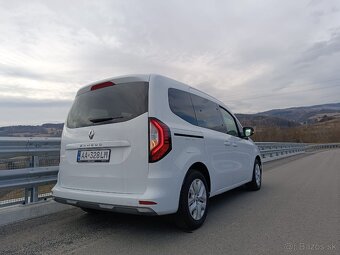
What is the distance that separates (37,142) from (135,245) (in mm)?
2289

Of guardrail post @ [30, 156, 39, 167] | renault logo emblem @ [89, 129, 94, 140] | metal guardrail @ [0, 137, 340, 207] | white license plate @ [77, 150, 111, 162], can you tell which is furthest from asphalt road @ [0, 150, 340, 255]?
renault logo emblem @ [89, 129, 94, 140]

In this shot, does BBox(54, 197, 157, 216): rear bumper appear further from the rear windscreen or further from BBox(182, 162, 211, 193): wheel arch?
the rear windscreen

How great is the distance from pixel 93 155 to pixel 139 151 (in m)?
0.69

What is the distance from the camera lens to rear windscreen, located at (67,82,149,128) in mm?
3709

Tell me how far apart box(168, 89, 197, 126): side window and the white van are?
0.02m

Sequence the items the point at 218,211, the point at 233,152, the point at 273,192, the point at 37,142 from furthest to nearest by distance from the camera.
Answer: the point at 273,192 < the point at 233,152 < the point at 218,211 < the point at 37,142

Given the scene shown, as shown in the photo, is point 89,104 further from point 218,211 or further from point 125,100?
point 218,211

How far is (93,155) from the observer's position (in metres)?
3.83

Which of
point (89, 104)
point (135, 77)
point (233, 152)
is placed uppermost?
point (135, 77)

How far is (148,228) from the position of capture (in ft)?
13.5

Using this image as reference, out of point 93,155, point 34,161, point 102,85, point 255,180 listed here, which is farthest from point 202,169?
point 255,180

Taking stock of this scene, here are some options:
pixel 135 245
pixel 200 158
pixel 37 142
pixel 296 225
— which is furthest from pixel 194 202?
pixel 37 142

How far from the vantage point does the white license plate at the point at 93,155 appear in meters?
3.72

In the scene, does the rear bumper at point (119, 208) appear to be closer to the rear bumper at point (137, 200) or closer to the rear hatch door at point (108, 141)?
the rear bumper at point (137, 200)
